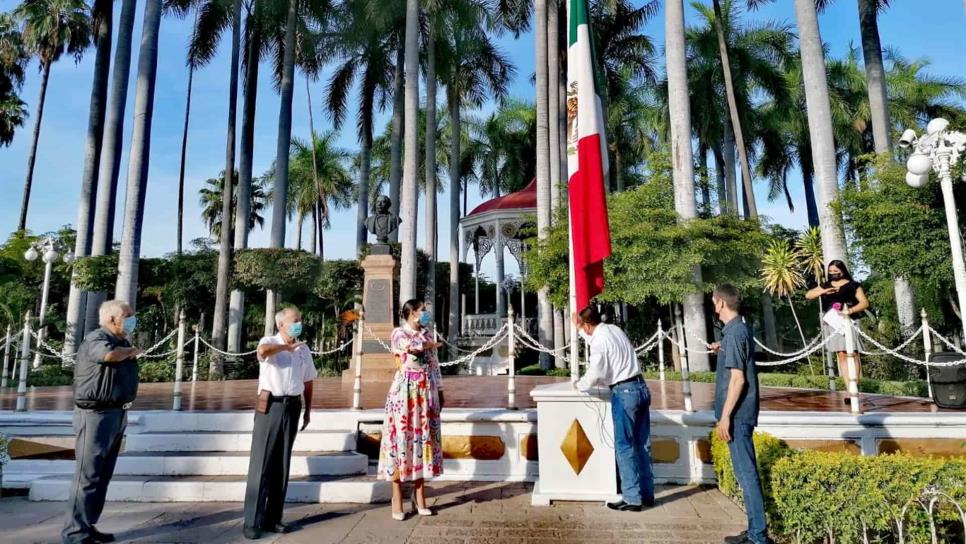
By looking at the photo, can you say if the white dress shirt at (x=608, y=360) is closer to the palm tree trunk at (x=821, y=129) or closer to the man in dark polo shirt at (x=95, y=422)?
the man in dark polo shirt at (x=95, y=422)

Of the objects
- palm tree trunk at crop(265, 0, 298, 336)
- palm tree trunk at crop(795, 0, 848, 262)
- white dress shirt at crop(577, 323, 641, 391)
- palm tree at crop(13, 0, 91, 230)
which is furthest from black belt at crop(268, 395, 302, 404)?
palm tree at crop(13, 0, 91, 230)

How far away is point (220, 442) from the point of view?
588 cm

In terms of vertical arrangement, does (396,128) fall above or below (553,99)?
above

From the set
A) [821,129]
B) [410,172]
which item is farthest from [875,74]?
[410,172]

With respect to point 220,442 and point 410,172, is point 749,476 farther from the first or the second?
point 410,172

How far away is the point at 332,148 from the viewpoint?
134 feet

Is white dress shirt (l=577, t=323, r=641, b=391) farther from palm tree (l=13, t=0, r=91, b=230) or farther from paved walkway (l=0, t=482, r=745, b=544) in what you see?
palm tree (l=13, t=0, r=91, b=230)

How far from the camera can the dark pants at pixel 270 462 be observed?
4055 mm

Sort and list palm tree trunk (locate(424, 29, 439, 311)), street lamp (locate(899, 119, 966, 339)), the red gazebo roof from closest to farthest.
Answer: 1. street lamp (locate(899, 119, 966, 339))
2. palm tree trunk (locate(424, 29, 439, 311))
3. the red gazebo roof

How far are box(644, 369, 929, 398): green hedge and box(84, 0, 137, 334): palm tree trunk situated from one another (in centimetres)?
1725

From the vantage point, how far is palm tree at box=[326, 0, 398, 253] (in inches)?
885

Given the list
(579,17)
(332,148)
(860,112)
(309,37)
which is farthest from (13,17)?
(860,112)

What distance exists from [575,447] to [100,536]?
3739mm

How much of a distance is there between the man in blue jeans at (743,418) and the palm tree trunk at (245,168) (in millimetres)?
19177
